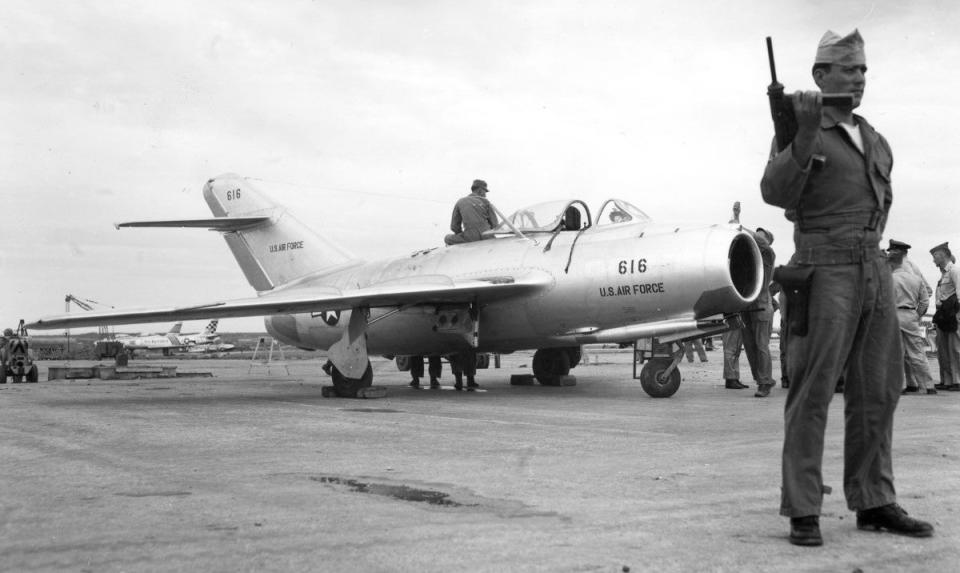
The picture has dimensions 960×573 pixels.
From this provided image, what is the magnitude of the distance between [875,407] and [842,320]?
437 mm

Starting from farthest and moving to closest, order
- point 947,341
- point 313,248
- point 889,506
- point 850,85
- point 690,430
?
1. point 313,248
2. point 947,341
3. point 690,430
4. point 850,85
5. point 889,506

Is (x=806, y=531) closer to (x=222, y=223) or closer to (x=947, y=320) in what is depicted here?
(x=947, y=320)

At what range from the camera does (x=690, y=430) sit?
819 cm

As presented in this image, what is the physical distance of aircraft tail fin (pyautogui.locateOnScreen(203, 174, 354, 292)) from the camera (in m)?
18.6

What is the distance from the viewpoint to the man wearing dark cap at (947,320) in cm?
1448

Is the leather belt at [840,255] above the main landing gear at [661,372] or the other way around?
above

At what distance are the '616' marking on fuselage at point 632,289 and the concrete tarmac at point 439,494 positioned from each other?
2.68m

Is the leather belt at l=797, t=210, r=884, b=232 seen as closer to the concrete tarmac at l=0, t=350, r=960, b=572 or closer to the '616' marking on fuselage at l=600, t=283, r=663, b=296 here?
the concrete tarmac at l=0, t=350, r=960, b=572

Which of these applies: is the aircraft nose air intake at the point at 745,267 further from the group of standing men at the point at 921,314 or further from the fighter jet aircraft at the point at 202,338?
the fighter jet aircraft at the point at 202,338

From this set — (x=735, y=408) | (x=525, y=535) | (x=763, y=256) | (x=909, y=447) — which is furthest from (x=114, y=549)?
(x=763, y=256)

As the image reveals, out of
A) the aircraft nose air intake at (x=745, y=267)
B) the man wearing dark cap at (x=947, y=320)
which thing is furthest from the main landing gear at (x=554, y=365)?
the man wearing dark cap at (x=947, y=320)

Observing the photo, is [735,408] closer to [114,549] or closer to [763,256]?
[763,256]

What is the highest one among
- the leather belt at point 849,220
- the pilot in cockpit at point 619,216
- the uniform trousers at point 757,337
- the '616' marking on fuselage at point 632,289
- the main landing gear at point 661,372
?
the pilot in cockpit at point 619,216

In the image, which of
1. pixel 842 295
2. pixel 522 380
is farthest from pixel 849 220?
pixel 522 380
